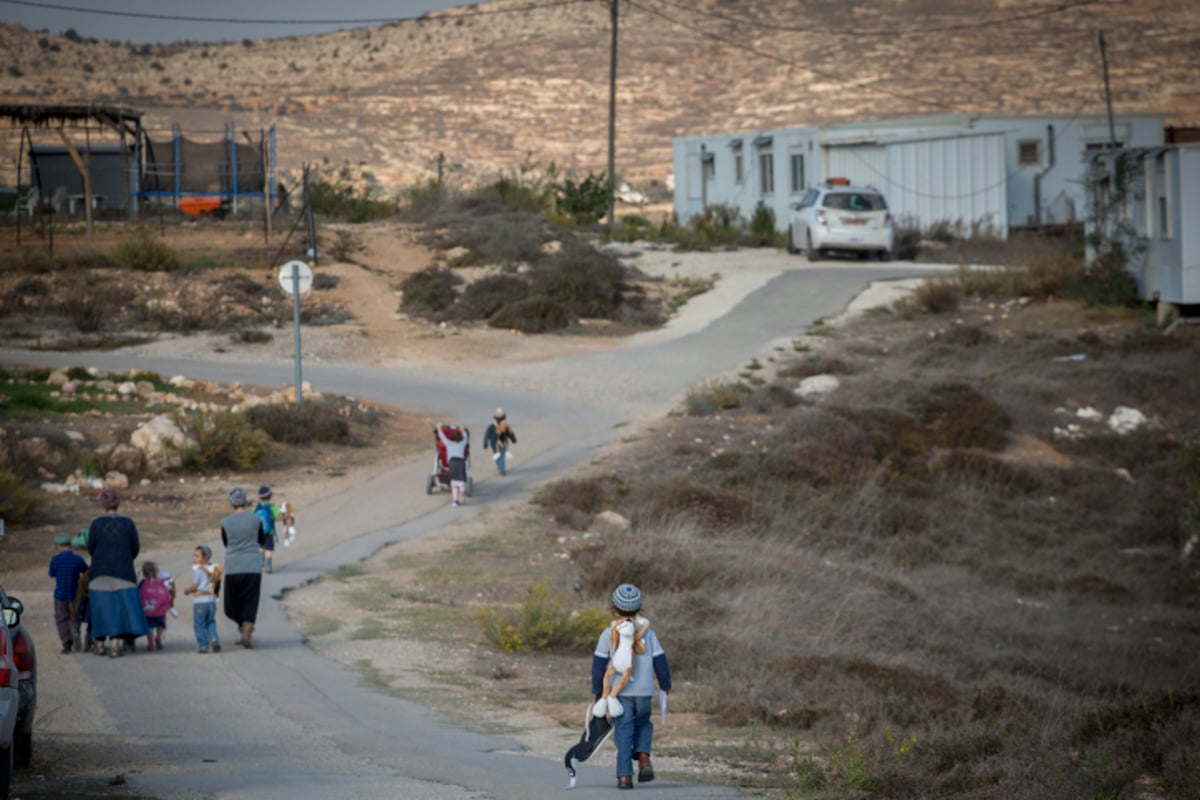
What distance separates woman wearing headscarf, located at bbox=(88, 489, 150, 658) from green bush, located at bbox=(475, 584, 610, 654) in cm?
311

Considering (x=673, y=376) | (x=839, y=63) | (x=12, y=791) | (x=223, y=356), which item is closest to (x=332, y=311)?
(x=223, y=356)

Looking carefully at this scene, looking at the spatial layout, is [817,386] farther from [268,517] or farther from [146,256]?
[146,256]

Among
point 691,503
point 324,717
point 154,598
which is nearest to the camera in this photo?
point 324,717

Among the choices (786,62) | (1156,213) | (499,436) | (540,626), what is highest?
(786,62)

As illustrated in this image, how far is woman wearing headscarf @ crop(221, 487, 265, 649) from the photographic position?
12.2 metres

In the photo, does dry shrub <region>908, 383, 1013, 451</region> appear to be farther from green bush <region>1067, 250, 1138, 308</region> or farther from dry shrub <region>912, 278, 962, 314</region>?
green bush <region>1067, 250, 1138, 308</region>

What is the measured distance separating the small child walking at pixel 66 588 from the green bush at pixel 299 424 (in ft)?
32.6

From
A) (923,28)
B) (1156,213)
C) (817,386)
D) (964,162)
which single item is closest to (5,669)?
(817,386)

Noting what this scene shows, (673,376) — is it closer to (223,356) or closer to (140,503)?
(223,356)

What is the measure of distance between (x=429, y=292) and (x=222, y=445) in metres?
15.4

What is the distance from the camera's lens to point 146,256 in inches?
1412

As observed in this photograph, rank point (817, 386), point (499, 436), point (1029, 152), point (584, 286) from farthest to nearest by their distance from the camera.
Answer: point (1029, 152) → point (584, 286) → point (817, 386) → point (499, 436)

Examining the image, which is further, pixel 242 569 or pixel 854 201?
pixel 854 201

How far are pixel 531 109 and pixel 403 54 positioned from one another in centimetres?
1886
